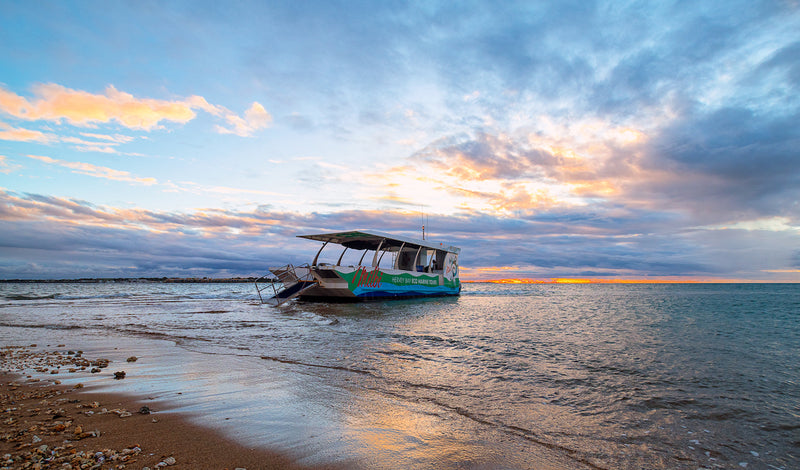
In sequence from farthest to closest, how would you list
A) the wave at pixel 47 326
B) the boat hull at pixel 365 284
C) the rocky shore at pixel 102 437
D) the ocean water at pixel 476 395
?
the boat hull at pixel 365 284 → the wave at pixel 47 326 → the ocean water at pixel 476 395 → the rocky shore at pixel 102 437

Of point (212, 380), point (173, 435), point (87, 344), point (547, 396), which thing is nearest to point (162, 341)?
point (87, 344)

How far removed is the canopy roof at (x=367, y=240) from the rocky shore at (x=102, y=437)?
2087 centimetres

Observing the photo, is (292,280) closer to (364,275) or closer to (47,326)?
(364,275)

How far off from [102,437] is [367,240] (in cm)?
2626

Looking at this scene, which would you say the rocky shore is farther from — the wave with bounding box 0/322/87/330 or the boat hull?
the boat hull

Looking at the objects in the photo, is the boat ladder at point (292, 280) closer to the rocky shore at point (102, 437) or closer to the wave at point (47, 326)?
the wave at point (47, 326)

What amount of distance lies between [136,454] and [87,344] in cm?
885

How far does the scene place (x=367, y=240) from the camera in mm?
29734

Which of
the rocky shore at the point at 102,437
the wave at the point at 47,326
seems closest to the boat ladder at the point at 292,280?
the wave at the point at 47,326

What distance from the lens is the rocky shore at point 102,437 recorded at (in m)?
3.02

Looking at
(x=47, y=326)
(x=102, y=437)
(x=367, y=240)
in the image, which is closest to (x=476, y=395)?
(x=102, y=437)

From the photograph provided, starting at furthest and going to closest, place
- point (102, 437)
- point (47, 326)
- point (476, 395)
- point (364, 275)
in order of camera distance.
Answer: point (364, 275) < point (47, 326) < point (476, 395) < point (102, 437)

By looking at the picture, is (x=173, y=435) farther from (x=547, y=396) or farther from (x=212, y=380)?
(x=547, y=396)

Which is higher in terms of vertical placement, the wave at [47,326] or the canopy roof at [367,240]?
the canopy roof at [367,240]
